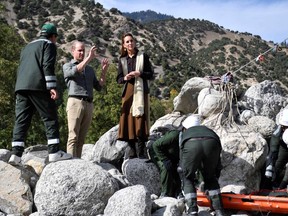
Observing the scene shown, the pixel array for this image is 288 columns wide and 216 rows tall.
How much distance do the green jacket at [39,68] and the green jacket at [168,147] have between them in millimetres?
2133

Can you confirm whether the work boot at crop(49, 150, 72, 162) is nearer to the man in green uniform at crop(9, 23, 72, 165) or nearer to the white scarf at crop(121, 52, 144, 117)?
the man in green uniform at crop(9, 23, 72, 165)

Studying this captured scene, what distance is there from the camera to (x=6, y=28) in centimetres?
1923

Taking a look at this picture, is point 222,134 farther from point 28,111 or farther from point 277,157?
point 28,111

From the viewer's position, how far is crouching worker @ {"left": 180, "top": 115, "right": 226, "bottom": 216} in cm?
628

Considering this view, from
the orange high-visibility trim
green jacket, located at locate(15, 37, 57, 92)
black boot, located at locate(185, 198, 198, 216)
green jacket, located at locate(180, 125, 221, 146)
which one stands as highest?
green jacket, located at locate(15, 37, 57, 92)

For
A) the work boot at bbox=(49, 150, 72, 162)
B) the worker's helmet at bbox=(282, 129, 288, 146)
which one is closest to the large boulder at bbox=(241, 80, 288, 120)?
the worker's helmet at bbox=(282, 129, 288, 146)

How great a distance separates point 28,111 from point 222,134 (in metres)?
4.52

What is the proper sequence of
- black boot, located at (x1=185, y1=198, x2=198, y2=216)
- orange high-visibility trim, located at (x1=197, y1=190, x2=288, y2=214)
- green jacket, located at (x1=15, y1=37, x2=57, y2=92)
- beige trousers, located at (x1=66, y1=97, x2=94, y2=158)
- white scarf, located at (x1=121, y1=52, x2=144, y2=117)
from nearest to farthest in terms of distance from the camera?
black boot, located at (x1=185, y1=198, x2=198, y2=216)
green jacket, located at (x1=15, y1=37, x2=57, y2=92)
orange high-visibility trim, located at (x1=197, y1=190, x2=288, y2=214)
beige trousers, located at (x1=66, y1=97, x2=94, y2=158)
white scarf, located at (x1=121, y1=52, x2=144, y2=117)

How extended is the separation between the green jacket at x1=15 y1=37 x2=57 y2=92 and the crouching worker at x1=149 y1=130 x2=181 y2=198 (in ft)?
7.11

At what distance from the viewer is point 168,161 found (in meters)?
7.62

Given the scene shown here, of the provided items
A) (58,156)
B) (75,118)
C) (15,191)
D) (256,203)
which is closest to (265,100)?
(256,203)

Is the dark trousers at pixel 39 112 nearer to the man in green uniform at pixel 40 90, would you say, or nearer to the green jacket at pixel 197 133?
the man in green uniform at pixel 40 90

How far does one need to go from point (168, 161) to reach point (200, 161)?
134cm

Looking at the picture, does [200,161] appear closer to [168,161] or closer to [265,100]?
[168,161]
